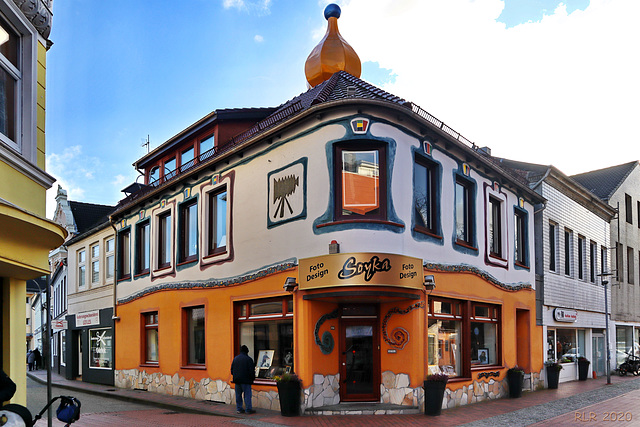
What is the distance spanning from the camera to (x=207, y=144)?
20.0m

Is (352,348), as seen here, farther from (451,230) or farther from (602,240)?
(602,240)

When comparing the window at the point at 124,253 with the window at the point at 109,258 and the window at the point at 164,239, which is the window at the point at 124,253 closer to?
the window at the point at 109,258

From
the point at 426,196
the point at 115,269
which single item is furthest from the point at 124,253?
the point at 426,196

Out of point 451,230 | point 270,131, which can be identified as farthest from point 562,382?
point 270,131

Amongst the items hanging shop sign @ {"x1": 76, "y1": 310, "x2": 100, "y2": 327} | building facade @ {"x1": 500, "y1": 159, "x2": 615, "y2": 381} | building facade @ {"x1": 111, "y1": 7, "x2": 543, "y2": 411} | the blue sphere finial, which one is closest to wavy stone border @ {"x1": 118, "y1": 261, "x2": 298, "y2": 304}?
building facade @ {"x1": 111, "y1": 7, "x2": 543, "y2": 411}

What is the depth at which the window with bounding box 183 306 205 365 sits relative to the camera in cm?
1817

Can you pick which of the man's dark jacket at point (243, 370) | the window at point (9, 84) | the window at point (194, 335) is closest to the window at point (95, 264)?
the window at point (194, 335)

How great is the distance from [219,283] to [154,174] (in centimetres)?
824

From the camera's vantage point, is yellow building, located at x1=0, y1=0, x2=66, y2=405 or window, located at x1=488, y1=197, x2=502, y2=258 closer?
yellow building, located at x1=0, y1=0, x2=66, y2=405

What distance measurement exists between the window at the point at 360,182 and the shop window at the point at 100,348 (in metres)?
14.0

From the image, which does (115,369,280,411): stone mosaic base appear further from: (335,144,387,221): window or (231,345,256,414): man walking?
(335,144,387,221): window

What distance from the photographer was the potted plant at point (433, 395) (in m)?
13.5

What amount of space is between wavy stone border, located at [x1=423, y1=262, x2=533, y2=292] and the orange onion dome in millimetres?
7254

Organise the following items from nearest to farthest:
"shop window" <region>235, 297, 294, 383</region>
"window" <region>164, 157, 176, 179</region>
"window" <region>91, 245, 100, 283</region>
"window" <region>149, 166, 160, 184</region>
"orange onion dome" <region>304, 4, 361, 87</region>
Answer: "shop window" <region>235, 297, 294, 383</region> → "orange onion dome" <region>304, 4, 361, 87</region> → "window" <region>164, 157, 176, 179</region> → "window" <region>149, 166, 160, 184</region> → "window" <region>91, 245, 100, 283</region>
